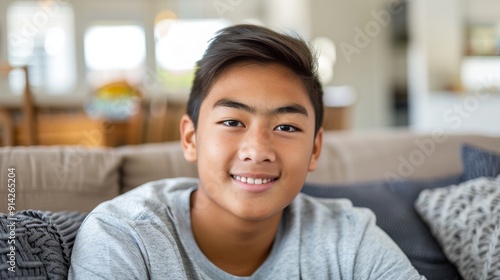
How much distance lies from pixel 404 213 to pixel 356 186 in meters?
0.17

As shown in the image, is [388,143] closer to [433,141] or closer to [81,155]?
[433,141]

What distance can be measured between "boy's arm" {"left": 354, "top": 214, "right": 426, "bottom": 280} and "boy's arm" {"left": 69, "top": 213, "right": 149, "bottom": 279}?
45cm

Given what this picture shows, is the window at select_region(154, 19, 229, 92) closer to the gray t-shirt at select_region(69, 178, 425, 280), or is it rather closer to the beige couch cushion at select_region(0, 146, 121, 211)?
the beige couch cushion at select_region(0, 146, 121, 211)

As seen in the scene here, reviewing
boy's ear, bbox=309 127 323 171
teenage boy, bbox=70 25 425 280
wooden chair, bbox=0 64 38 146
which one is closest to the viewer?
teenage boy, bbox=70 25 425 280

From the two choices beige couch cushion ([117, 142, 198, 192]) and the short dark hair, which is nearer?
the short dark hair

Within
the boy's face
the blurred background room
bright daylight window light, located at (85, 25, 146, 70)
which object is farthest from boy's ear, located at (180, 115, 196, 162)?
bright daylight window light, located at (85, 25, 146, 70)

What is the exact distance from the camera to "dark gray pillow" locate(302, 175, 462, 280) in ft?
4.87

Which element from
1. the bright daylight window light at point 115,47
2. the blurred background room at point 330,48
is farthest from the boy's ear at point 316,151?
the bright daylight window light at point 115,47

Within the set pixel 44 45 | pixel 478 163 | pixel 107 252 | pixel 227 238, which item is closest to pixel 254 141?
pixel 227 238

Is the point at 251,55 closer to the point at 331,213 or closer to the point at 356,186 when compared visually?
the point at 331,213

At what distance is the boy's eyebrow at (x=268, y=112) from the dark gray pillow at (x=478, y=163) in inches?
25.8

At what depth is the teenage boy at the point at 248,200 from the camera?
1.15 meters

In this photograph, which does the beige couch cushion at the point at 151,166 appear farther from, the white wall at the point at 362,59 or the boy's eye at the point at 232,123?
the white wall at the point at 362,59

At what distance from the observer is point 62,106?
3.95 metres
